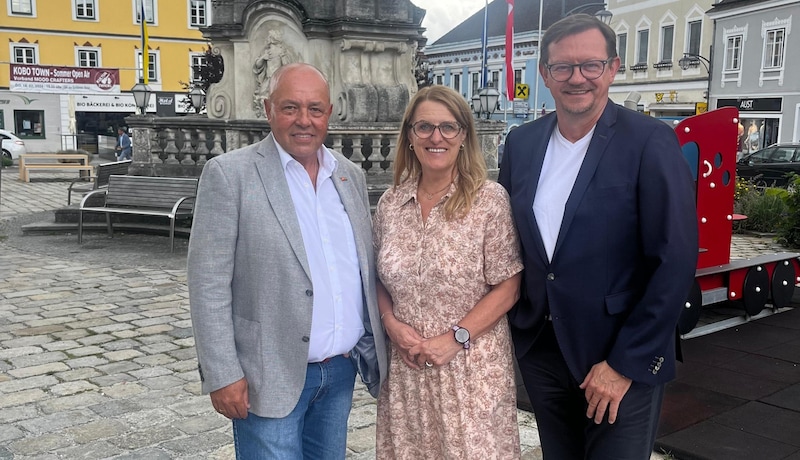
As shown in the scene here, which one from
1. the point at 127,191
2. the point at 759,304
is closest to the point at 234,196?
the point at 759,304

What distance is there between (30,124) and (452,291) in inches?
1635

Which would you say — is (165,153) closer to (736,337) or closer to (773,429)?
(736,337)

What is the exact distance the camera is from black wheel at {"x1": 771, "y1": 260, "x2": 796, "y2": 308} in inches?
278

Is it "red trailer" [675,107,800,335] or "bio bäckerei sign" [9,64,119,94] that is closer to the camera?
"red trailer" [675,107,800,335]

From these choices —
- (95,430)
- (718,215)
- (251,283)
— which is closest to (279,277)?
(251,283)

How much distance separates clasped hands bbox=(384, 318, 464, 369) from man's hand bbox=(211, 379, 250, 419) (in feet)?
1.95

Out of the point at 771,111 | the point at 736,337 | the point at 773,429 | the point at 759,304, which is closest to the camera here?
the point at 773,429

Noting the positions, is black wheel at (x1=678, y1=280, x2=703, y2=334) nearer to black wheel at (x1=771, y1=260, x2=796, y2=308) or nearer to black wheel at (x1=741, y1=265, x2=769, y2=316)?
black wheel at (x1=741, y1=265, x2=769, y2=316)

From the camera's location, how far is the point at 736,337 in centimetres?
634

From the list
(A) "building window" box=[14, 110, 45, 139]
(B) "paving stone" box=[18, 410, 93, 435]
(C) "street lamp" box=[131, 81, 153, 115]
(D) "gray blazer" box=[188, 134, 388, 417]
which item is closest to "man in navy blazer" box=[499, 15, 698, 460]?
(D) "gray blazer" box=[188, 134, 388, 417]

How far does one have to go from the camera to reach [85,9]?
4100 cm

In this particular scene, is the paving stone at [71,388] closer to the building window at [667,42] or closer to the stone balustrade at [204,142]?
the stone balustrade at [204,142]

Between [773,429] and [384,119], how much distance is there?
26.5 ft

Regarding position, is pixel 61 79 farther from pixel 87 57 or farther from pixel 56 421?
pixel 56 421
